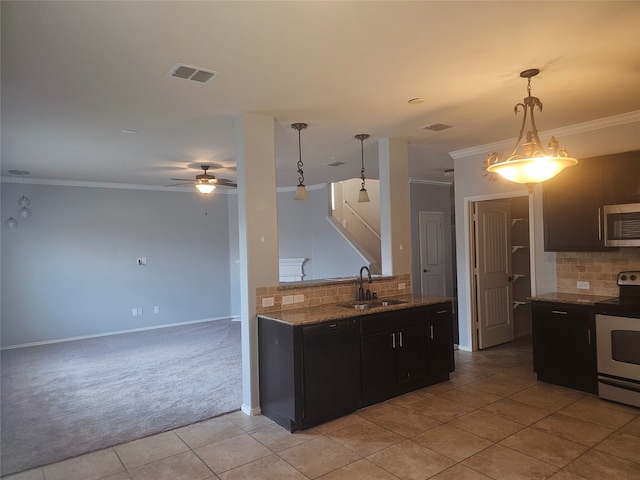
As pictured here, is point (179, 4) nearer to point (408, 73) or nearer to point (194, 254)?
point (408, 73)

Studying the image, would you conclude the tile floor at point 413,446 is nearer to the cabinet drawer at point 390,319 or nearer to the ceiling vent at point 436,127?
the cabinet drawer at point 390,319

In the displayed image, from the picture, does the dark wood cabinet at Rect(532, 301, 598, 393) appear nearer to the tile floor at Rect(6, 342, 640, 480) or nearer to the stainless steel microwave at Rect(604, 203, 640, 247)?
the tile floor at Rect(6, 342, 640, 480)

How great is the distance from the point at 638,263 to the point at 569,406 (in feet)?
5.20

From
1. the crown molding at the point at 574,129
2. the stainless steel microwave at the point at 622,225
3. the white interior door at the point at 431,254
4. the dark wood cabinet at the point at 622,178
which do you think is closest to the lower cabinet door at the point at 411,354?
the stainless steel microwave at the point at 622,225

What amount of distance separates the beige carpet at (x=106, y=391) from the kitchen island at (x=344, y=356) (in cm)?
82

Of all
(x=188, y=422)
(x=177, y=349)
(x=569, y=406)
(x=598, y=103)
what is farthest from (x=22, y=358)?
(x=598, y=103)

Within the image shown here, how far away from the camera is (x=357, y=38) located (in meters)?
2.44

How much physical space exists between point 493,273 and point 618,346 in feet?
7.42

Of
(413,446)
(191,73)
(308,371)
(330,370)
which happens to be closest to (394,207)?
(330,370)

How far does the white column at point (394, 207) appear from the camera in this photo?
15.9 ft

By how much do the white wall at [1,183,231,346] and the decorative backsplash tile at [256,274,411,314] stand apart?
480 cm

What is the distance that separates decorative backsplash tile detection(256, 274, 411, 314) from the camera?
12.7 feet

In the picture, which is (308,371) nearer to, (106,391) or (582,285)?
(106,391)

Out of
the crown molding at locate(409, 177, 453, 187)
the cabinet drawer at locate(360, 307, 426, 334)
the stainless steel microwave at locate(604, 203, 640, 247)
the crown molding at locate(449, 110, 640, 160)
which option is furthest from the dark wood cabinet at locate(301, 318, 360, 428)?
the crown molding at locate(409, 177, 453, 187)
